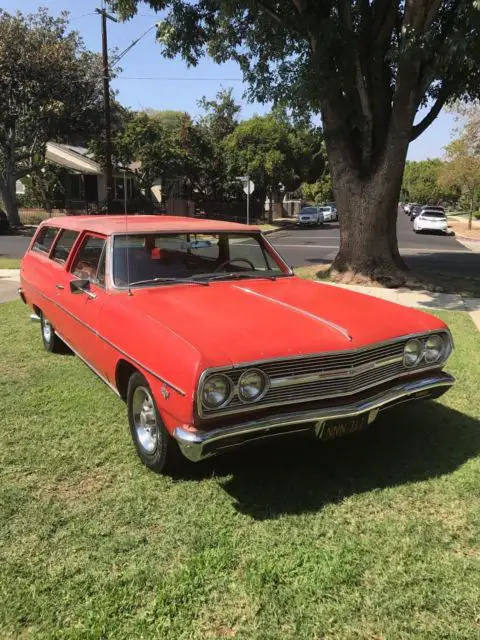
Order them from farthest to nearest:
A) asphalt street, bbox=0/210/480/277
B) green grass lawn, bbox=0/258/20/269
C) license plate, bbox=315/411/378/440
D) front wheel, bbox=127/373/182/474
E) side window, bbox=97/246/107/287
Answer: asphalt street, bbox=0/210/480/277 < green grass lawn, bbox=0/258/20/269 < side window, bbox=97/246/107/287 < front wheel, bbox=127/373/182/474 < license plate, bbox=315/411/378/440

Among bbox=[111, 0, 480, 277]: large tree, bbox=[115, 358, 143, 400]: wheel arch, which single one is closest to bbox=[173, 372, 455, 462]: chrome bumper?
bbox=[115, 358, 143, 400]: wheel arch

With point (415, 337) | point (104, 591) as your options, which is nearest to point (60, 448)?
point (104, 591)

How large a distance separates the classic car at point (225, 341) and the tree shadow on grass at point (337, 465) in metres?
0.34

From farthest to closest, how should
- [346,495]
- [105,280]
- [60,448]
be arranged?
[105,280], [60,448], [346,495]

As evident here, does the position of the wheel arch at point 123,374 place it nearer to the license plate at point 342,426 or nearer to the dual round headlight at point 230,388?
the dual round headlight at point 230,388

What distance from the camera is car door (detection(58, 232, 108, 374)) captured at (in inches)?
168

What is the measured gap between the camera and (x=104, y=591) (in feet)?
8.33

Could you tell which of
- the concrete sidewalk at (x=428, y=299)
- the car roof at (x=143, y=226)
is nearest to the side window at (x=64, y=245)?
the car roof at (x=143, y=226)

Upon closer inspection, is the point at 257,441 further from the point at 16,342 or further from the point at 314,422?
the point at 16,342

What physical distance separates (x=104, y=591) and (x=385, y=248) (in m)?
10.2

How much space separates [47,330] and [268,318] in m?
3.63

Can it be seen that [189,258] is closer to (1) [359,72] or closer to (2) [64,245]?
(2) [64,245]

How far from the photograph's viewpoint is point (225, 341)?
123 inches

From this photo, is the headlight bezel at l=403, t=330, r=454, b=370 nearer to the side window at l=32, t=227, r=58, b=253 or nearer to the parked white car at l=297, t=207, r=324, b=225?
the side window at l=32, t=227, r=58, b=253
